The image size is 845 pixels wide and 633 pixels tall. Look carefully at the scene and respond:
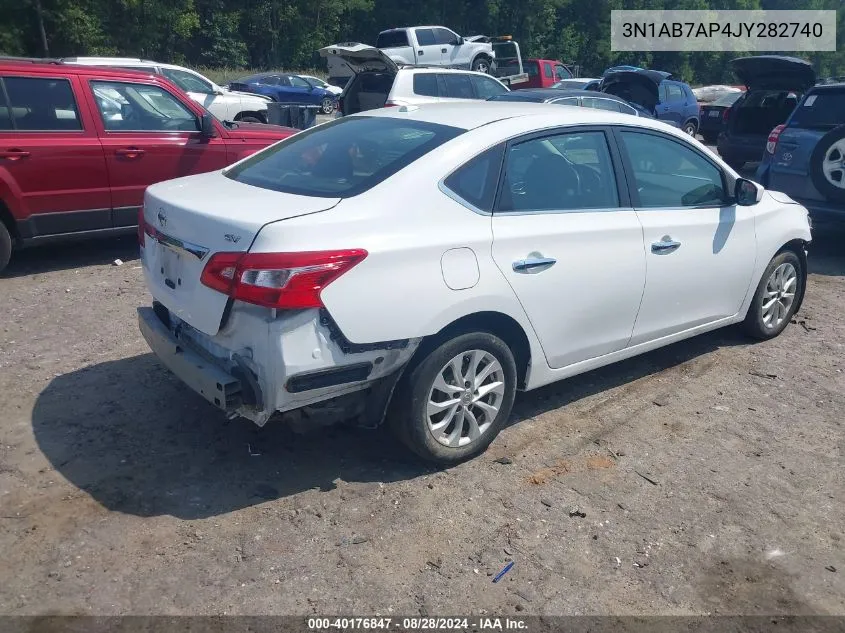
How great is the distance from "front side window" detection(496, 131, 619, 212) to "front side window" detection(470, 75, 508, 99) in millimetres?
9832

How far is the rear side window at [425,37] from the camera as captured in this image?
→ 24000mm

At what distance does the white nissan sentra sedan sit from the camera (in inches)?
129

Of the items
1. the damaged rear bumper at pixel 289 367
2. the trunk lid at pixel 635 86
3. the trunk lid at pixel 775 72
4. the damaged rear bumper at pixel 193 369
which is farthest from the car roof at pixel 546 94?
the damaged rear bumper at pixel 289 367

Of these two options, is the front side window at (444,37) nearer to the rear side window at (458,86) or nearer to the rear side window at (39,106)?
the rear side window at (458,86)

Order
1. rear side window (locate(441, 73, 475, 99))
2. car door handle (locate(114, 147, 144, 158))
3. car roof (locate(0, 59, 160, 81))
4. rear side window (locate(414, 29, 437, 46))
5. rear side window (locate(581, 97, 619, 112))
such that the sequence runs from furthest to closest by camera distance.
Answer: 1. rear side window (locate(414, 29, 437, 46))
2. rear side window (locate(441, 73, 475, 99))
3. rear side window (locate(581, 97, 619, 112))
4. car door handle (locate(114, 147, 144, 158))
5. car roof (locate(0, 59, 160, 81))

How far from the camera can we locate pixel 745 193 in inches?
199

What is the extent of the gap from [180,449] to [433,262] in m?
1.65

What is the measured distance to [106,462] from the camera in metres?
3.84

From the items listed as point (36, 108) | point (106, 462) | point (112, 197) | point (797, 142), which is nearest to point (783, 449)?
point (106, 462)

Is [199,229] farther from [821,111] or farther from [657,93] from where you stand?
[657,93]

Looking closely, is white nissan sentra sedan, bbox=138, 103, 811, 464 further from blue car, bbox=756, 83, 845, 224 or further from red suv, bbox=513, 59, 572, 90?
red suv, bbox=513, 59, 572, 90

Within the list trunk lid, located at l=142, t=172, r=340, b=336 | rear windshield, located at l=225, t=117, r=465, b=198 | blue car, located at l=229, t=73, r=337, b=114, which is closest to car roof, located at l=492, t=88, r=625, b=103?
rear windshield, located at l=225, t=117, r=465, b=198

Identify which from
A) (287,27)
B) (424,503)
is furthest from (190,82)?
(287,27)

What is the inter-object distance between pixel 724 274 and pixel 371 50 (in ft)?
29.6
